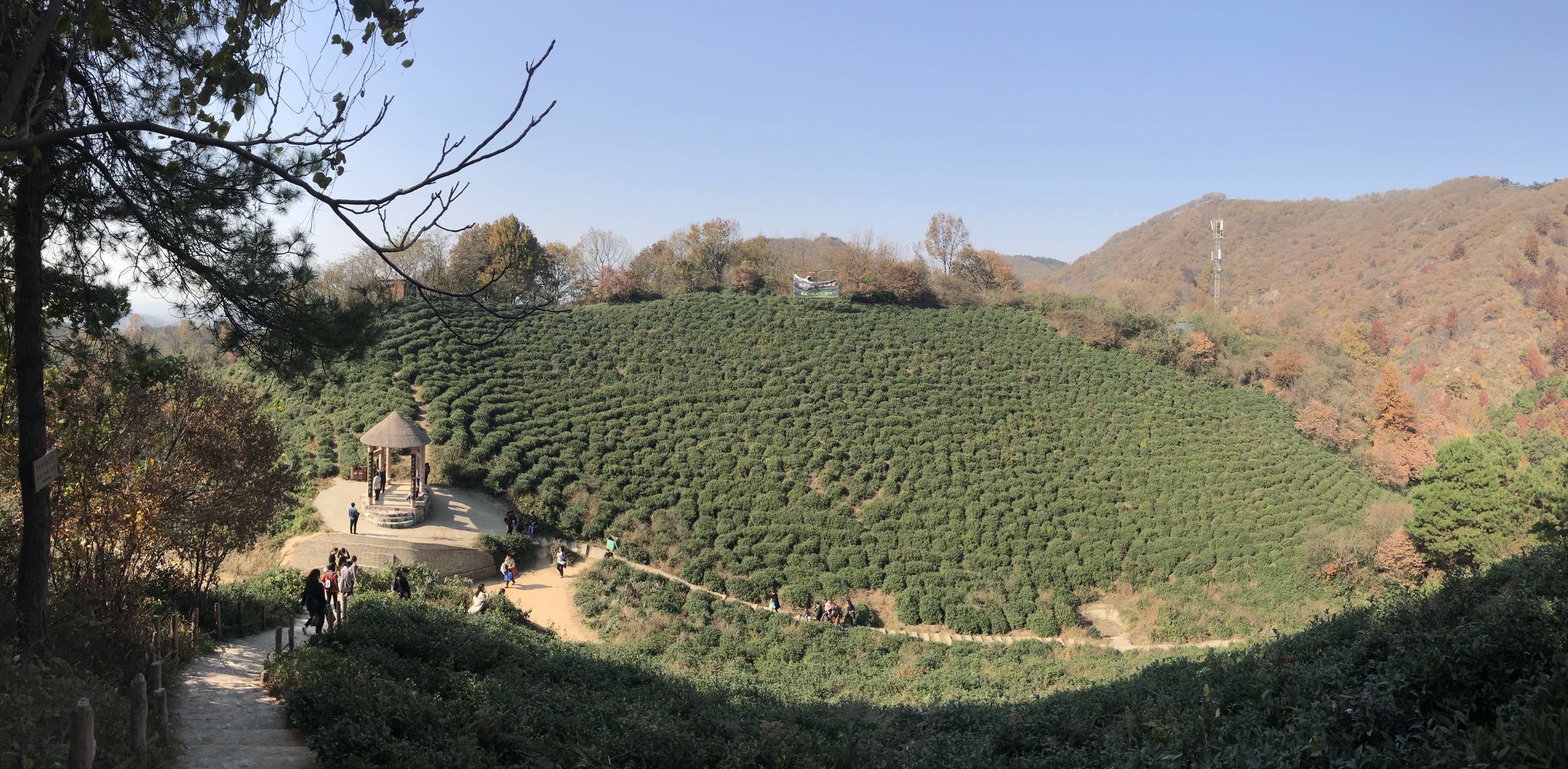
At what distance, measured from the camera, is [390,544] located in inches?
650

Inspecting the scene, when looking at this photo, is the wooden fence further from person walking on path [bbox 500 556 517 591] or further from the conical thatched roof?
the conical thatched roof

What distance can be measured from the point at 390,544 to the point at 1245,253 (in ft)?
406

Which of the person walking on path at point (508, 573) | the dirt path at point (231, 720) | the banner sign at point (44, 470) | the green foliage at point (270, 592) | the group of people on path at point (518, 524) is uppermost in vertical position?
the banner sign at point (44, 470)

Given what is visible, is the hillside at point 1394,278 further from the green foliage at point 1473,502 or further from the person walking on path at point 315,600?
the person walking on path at point 315,600

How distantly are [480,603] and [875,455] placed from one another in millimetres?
14370

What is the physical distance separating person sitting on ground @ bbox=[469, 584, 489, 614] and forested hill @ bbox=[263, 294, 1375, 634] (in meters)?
4.80

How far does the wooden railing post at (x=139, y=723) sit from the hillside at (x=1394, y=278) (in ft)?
135

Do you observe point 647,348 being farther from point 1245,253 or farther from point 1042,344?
point 1245,253

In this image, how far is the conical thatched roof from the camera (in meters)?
18.2

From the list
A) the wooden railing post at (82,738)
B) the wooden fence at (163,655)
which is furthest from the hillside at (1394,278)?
the wooden railing post at (82,738)

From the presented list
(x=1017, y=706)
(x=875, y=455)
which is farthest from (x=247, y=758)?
(x=875, y=455)

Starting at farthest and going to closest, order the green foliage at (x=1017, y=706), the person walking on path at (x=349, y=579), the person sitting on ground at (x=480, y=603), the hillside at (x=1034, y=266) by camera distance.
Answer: the hillside at (x=1034, y=266), the person sitting on ground at (x=480, y=603), the person walking on path at (x=349, y=579), the green foliage at (x=1017, y=706)

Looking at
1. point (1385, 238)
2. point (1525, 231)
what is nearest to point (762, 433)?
point (1525, 231)

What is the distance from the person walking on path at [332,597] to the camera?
35.3 ft
